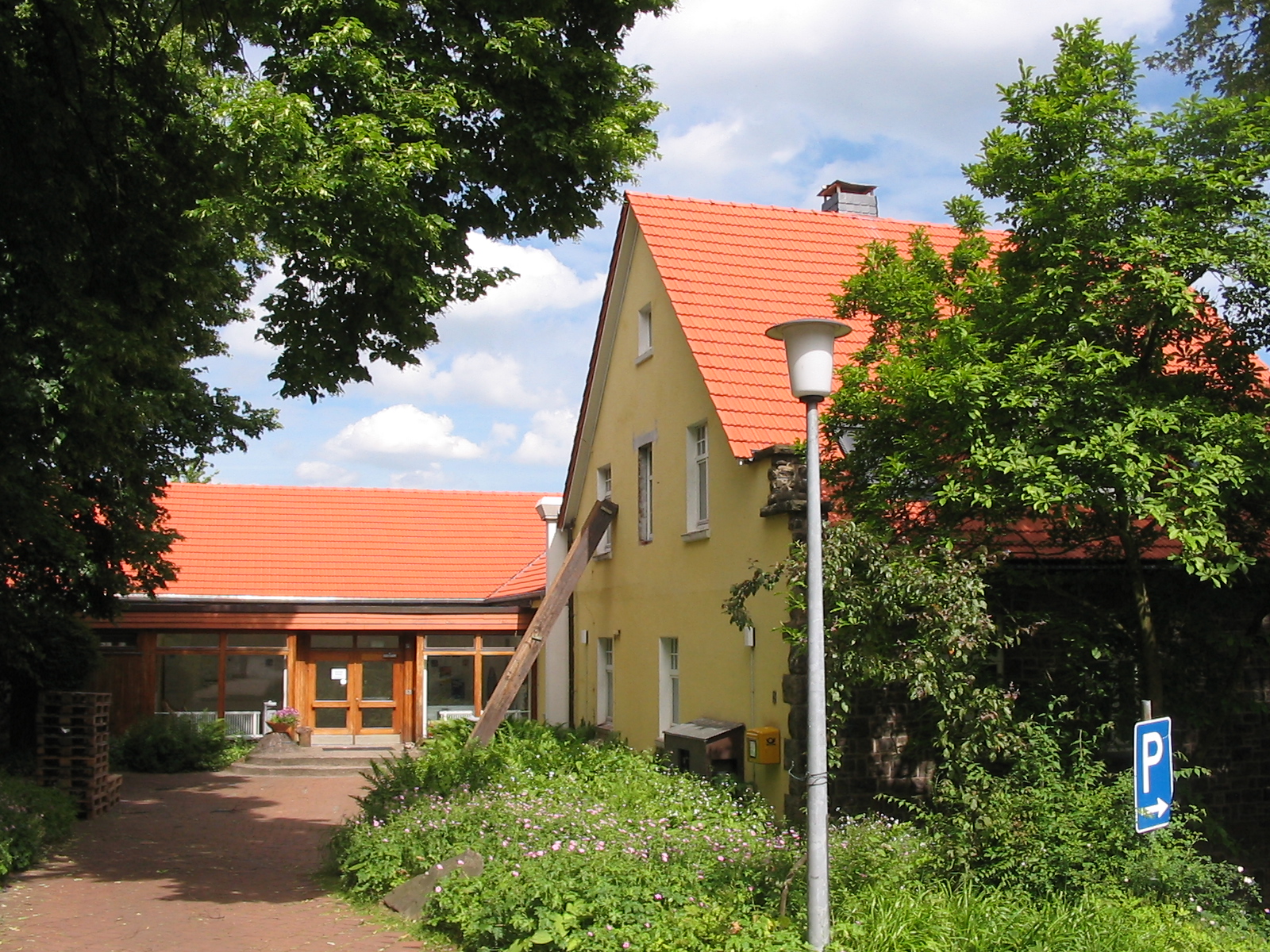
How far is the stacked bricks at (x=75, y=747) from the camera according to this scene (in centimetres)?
1580

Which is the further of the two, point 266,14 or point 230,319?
point 230,319

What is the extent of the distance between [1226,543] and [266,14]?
847cm

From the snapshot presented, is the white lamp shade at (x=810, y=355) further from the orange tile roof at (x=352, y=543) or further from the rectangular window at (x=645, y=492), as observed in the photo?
the orange tile roof at (x=352, y=543)

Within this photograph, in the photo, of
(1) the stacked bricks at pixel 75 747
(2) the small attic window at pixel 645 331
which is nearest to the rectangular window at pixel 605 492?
(2) the small attic window at pixel 645 331

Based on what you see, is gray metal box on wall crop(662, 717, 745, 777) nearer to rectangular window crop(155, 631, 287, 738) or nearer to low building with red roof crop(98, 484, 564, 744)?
low building with red roof crop(98, 484, 564, 744)

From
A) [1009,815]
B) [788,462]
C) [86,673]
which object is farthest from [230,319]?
[1009,815]

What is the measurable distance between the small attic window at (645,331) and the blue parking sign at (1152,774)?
9.65 metres

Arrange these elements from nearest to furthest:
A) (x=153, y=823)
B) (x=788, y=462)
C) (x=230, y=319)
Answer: (x=788, y=462) → (x=153, y=823) → (x=230, y=319)

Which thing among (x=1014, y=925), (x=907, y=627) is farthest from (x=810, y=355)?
(x=1014, y=925)

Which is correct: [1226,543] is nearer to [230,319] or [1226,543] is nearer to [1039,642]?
[1039,642]

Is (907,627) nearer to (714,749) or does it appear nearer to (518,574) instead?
(714,749)

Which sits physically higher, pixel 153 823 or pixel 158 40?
pixel 158 40

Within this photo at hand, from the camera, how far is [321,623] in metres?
25.2

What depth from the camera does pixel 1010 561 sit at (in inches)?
425
